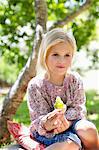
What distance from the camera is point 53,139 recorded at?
3.52 meters

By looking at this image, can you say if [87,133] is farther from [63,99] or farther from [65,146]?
[63,99]

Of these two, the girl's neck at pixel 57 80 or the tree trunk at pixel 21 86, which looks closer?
the girl's neck at pixel 57 80

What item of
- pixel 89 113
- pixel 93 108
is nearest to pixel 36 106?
pixel 89 113

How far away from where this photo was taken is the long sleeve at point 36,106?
359 cm

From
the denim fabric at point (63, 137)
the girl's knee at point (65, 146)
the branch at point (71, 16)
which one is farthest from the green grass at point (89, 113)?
the girl's knee at point (65, 146)

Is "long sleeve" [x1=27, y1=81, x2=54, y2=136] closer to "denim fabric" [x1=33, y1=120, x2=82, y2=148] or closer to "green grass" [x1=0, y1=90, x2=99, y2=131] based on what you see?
"denim fabric" [x1=33, y1=120, x2=82, y2=148]

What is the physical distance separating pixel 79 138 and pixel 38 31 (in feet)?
6.22

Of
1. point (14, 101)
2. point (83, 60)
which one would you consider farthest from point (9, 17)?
point (83, 60)

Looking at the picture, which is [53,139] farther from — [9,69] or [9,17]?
[9,69]

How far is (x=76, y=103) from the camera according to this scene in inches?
147

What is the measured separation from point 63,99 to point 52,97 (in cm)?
11

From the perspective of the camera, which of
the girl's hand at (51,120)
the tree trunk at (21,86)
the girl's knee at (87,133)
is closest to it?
the girl's hand at (51,120)

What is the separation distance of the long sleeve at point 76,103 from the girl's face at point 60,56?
22 centimetres

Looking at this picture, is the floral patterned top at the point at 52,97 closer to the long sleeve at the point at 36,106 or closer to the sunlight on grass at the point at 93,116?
the long sleeve at the point at 36,106
